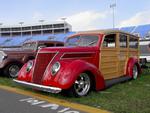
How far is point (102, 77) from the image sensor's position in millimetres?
9125

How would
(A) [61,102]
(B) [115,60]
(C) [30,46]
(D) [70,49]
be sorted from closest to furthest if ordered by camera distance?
(A) [61,102], (D) [70,49], (B) [115,60], (C) [30,46]

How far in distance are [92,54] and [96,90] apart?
1.09 meters

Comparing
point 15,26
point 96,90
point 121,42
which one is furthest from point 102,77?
point 15,26

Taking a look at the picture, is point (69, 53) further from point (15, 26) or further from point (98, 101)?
point (15, 26)

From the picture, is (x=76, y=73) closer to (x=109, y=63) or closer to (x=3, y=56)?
(x=109, y=63)

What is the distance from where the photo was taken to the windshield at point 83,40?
977cm

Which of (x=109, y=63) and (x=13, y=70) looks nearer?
(x=109, y=63)

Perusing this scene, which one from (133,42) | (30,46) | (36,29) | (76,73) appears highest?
(36,29)

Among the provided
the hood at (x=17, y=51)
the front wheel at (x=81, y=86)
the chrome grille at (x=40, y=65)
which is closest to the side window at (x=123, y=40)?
the front wheel at (x=81, y=86)

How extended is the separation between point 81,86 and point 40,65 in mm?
1303

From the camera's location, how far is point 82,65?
→ 27.9ft

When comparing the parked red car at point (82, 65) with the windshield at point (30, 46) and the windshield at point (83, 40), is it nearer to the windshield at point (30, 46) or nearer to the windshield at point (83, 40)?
the windshield at point (83, 40)

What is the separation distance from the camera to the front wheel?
8.34 m

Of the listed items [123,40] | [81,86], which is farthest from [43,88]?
[123,40]
